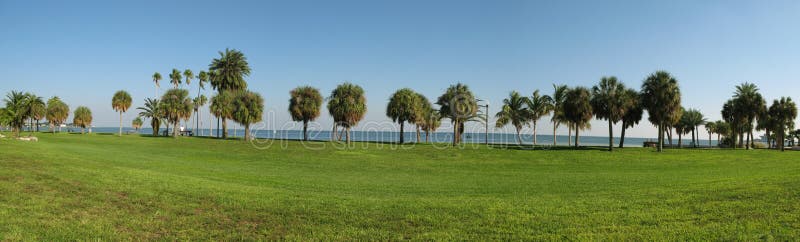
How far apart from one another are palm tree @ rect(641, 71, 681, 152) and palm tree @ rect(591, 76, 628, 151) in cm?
313

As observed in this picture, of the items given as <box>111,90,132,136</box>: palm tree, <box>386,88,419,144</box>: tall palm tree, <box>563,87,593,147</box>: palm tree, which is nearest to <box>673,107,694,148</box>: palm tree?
<box>563,87,593,147</box>: palm tree

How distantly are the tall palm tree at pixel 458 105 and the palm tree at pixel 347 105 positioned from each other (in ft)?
41.7

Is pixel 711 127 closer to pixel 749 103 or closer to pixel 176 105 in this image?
pixel 749 103

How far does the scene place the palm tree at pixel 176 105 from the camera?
Result: 81875mm

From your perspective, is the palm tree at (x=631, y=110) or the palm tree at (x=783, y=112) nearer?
the palm tree at (x=631, y=110)

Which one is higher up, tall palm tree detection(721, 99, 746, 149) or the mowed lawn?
tall palm tree detection(721, 99, 746, 149)

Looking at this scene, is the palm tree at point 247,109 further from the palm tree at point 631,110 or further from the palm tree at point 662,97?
the palm tree at point 662,97

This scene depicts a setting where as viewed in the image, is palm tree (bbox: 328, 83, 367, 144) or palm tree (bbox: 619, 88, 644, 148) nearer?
palm tree (bbox: 619, 88, 644, 148)

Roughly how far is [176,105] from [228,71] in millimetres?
12962

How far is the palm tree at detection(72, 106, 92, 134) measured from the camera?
111m

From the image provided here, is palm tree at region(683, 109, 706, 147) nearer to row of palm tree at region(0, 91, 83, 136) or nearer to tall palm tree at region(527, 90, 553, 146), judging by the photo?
tall palm tree at region(527, 90, 553, 146)

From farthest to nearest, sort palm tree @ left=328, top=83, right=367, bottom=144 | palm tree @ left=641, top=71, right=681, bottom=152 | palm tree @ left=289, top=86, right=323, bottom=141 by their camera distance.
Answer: palm tree @ left=289, top=86, right=323, bottom=141 → palm tree @ left=328, top=83, right=367, bottom=144 → palm tree @ left=641, top=71, right=681, bottom=152

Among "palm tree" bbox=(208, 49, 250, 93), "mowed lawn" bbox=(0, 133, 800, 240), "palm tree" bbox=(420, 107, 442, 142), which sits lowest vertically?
"mowed lawn" bbox=(0, 133, 800, 240)

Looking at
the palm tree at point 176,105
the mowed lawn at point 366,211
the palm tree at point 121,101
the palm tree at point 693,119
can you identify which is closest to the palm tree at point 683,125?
the palm tree at point 693,119
